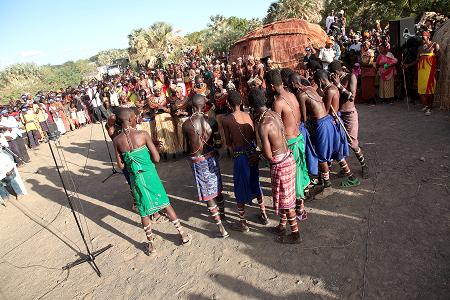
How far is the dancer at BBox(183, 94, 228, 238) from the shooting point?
4.37 metres

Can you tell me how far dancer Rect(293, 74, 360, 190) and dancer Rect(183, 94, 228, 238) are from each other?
144 cm

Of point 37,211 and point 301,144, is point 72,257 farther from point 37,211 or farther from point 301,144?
point 301,144

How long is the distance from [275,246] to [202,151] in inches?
63.7

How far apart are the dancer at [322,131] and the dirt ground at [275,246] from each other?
2.04 feet

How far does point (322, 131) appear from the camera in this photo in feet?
15.8

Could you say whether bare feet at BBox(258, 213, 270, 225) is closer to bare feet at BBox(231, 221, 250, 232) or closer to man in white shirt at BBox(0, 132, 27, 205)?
bare feet at BBox(231, 221, 250, 232)

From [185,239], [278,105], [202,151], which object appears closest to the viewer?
[278,105]

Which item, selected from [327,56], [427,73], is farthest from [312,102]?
[327,56]

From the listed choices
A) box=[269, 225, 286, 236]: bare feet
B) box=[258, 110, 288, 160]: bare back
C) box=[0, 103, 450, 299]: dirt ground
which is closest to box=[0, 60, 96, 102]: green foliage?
box=[0, 103, 450, 299]: dirt ground

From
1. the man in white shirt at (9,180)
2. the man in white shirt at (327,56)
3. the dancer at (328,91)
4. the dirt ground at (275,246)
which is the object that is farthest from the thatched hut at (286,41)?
the man in white shirt at (9,180)

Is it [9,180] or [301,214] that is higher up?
[9,180]

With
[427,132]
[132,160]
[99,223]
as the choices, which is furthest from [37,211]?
[427,132]

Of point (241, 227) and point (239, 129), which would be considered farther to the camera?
point (241, 227)

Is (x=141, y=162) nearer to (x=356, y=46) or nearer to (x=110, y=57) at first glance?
(x=356, y=46)
